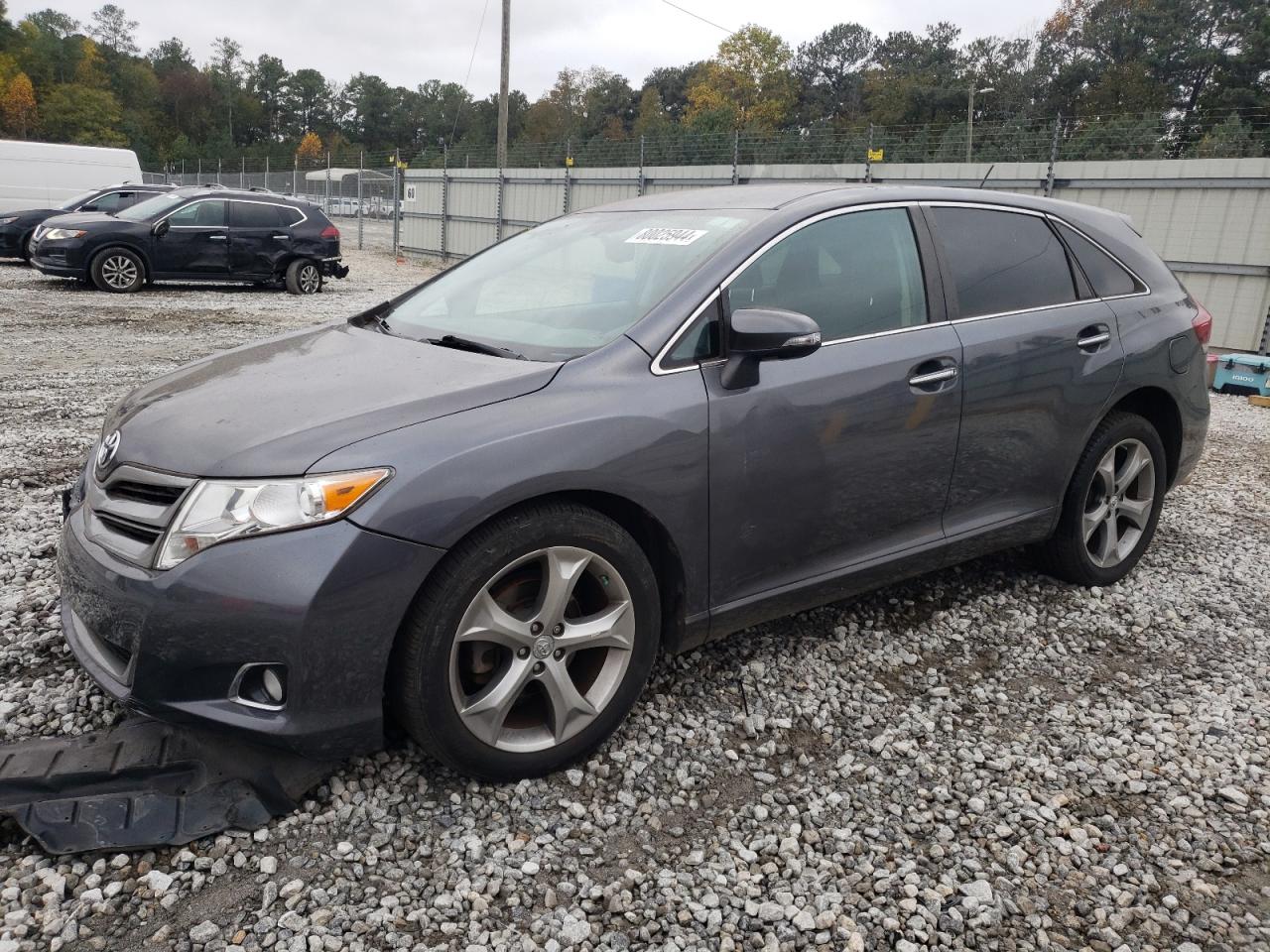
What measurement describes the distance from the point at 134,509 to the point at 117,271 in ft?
46.1

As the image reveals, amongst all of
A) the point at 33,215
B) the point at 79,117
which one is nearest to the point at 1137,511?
the point at 33,215

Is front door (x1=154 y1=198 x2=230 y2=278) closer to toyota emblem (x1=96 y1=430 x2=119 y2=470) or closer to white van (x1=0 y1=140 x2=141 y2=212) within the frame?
white van (x1=0 y1=140 x2=141 y2=212)

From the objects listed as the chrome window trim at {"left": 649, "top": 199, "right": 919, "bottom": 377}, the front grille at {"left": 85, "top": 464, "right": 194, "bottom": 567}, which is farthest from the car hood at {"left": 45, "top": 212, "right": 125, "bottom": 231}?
the chrome window trim at {"left": 649, "top": 199, "right": 919, "bottom": 377}

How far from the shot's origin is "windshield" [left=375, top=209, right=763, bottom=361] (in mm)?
3039

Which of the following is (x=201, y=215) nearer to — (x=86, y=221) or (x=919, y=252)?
(x=86, y=221)

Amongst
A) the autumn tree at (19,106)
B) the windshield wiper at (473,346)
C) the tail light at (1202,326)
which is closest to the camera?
the windshield wiper at (473,346)

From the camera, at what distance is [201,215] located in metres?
14.8

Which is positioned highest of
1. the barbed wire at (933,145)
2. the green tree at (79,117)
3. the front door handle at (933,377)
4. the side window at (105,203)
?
the green tree at (79,117)

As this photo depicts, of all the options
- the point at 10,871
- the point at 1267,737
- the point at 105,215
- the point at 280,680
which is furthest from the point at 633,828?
the point at 105,215

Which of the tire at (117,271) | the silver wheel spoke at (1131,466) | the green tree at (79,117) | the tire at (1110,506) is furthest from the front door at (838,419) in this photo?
the green tree at (79,117)

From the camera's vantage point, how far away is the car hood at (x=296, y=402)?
2.42 meters

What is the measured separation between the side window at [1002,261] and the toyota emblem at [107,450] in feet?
9.26

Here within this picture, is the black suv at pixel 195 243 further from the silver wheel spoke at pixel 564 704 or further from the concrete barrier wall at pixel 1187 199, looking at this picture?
the silver wheel spoke at pixel 564 704

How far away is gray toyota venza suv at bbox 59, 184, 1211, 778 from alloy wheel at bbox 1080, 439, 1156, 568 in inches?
1.8
